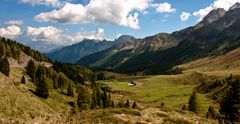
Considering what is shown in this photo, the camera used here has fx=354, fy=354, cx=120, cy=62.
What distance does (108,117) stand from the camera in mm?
43656

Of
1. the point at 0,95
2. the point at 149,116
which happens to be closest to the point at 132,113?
the point at 149,116

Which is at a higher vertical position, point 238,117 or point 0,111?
point 0,111

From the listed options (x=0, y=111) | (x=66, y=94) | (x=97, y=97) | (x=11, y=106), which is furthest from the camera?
(x=66, y=94)

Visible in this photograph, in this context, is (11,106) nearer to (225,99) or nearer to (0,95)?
(0,95)

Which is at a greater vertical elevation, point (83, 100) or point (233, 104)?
point (233, 104)

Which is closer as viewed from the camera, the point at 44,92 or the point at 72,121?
the point at 72,121

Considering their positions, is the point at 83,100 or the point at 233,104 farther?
the point at 83,100

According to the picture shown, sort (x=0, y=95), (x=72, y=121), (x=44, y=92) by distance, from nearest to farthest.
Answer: (x=72, y=121) < (x=0, y=95) < (x=44, y=92)

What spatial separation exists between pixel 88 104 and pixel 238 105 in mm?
69358

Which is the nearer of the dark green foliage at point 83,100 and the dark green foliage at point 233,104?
the dark green foliage at point 233,104

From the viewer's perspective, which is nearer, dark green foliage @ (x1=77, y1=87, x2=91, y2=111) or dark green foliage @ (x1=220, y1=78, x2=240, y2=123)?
dark green foliage @ (x1=220, y1=78, x2=240, y2=123)

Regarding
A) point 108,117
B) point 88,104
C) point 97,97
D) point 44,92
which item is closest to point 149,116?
point 108,117

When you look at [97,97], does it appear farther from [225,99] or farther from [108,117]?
[108,117]

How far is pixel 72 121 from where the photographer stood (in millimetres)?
38125
